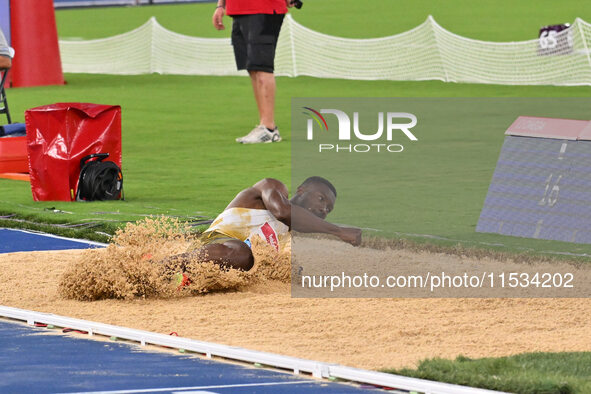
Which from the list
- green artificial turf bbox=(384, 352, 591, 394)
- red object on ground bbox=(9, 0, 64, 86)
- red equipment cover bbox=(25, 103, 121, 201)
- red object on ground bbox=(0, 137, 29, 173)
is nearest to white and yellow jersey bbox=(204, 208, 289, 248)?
green artificial turf bbox=(384, 352, 591, 394)

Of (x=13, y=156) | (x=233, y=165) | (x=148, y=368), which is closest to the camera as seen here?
(x=148, y=368)

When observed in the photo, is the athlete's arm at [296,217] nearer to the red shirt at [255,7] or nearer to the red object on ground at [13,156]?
the red object on ground at [13,156]

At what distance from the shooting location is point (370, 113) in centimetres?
684

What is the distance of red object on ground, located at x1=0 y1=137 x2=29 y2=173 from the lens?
12.4 meters

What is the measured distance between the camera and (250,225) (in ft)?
24.8

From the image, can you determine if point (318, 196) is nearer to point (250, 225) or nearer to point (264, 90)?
point (250, 225)

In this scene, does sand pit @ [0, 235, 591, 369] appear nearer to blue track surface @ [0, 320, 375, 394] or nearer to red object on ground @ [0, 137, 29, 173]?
blue track surface @ [0, 320, 375, 394]

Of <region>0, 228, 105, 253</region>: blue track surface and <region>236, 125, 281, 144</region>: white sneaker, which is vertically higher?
<region>236, 125, 281, 144</region>: white sneaker

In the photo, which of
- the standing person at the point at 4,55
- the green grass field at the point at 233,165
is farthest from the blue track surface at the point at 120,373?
the standing person at the point at 4,55

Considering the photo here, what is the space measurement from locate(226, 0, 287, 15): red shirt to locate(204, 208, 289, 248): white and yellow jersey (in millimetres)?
7289

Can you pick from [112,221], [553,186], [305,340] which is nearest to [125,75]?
[112,221]

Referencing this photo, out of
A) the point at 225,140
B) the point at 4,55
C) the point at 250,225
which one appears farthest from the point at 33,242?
the point at 225,140

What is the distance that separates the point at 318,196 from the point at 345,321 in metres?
1.34

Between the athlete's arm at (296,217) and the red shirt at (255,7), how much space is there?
722 centimetres
